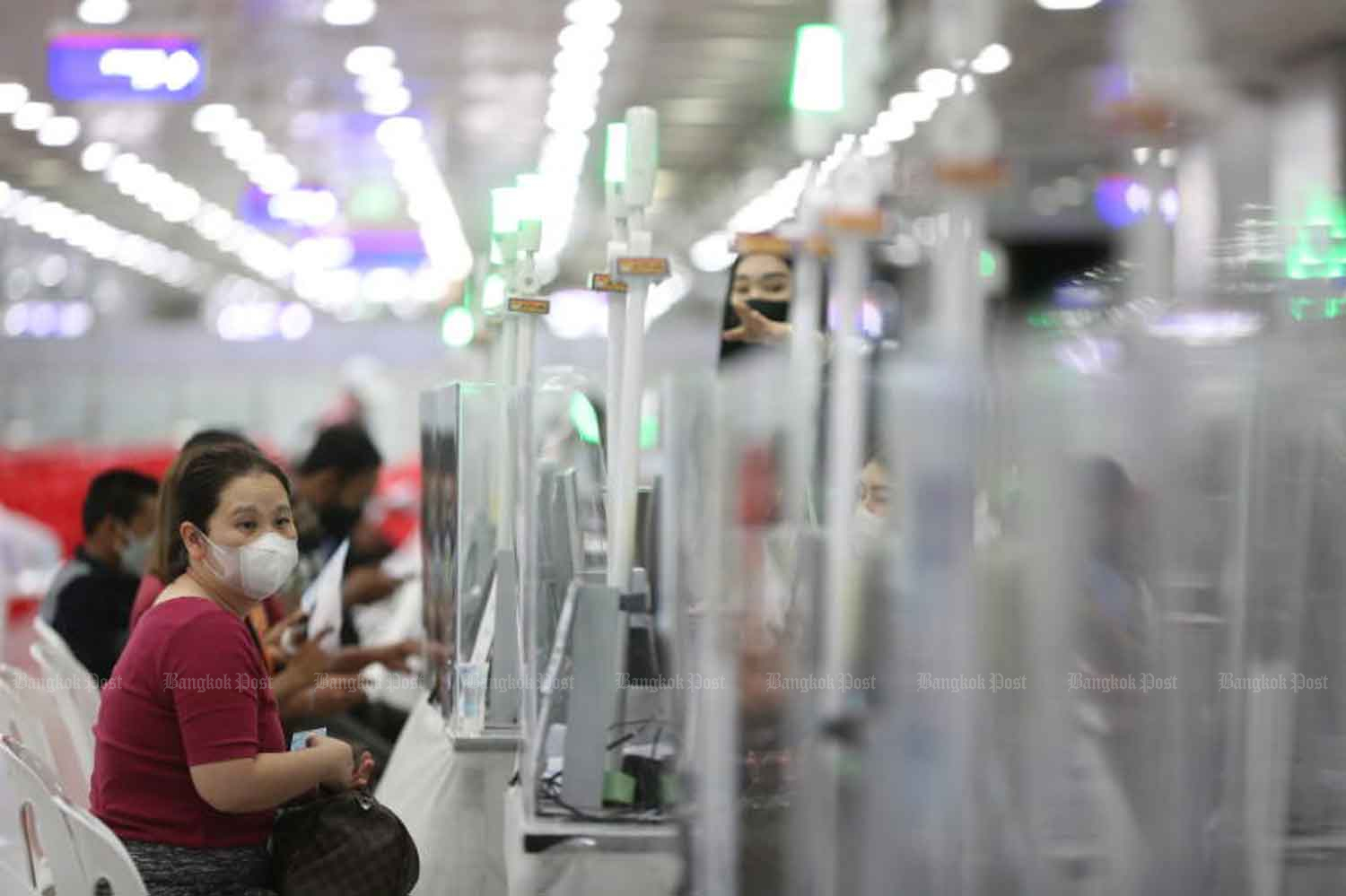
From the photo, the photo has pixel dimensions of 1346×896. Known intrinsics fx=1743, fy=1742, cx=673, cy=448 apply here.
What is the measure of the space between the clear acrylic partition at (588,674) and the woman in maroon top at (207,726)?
1.20ft

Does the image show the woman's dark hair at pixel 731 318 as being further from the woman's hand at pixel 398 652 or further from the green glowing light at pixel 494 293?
the woman's hand at pixel 398 652

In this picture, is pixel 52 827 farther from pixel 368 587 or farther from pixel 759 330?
pixel 368 587

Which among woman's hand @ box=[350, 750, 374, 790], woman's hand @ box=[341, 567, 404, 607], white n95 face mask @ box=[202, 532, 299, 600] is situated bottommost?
woman's hand @ box=[350, 750, 374, 790]

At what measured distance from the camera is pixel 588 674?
297cm

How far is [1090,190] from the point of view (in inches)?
776

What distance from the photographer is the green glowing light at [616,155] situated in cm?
331

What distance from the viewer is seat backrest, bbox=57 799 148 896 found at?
8.54 ft

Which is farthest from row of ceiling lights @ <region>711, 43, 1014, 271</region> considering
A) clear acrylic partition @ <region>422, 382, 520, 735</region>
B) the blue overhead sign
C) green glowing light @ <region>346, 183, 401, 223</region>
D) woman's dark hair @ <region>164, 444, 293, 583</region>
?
green glowing light @ <region>346, 183, 401, 223</region>

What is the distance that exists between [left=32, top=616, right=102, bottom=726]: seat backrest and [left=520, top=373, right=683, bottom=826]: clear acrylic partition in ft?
3.73

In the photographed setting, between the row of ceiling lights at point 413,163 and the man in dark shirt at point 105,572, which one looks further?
the row of ceiling lights at point 413,163

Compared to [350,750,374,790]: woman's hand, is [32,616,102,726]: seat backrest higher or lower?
higher

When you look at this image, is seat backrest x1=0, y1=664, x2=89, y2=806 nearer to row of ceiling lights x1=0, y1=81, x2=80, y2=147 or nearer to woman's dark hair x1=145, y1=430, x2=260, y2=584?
woman's dark hair x1=145, y1=430, x2=260, y2=584

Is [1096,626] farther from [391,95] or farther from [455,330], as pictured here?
[391,95]

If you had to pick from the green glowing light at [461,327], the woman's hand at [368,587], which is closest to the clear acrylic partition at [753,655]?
the woman's hand at [368,587]
